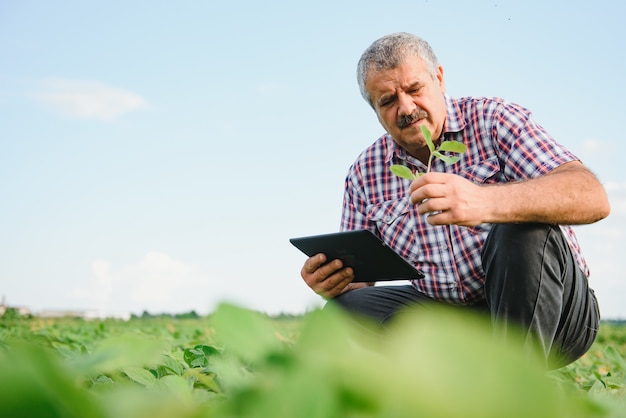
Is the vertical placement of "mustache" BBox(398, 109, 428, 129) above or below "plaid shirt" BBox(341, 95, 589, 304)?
above

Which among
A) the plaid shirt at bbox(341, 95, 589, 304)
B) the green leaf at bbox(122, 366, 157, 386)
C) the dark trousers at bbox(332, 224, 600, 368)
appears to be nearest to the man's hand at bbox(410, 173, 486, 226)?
the dark trousers at bbox(332, 224, 600, 368)

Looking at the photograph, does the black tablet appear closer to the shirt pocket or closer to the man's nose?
the shirt pocket

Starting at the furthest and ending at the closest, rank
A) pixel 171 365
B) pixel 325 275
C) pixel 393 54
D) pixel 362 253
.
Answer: pixel 393 54
pixel 325 275
pixel 362 253
pixel 171 365

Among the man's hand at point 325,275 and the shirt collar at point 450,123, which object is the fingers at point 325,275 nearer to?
the man's hand at point 325,275

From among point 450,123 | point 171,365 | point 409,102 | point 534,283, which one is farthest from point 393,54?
point 171,365

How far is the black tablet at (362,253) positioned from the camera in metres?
2.38

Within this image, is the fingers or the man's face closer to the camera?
the fingers

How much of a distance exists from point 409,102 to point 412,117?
70mm

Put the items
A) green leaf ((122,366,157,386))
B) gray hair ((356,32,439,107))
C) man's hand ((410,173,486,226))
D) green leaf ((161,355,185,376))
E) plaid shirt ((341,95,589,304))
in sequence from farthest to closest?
gray hair ((356,32,439,107)), plaid shirt ((341,95,589,304)), man's hand ((410,173,486,226)), green leaf ((161,355,185,376)), green leaf ((122,366,157,386))

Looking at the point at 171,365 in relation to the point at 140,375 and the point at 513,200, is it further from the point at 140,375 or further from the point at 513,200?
the point at 513,200

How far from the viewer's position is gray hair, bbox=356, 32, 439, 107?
9.67 feet

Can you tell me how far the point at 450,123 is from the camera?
2912mm

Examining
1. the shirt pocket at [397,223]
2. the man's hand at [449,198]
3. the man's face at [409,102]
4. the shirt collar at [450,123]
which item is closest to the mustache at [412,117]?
the man's face at [409,102]

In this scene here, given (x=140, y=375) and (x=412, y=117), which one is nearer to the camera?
(x=140, y=375)
